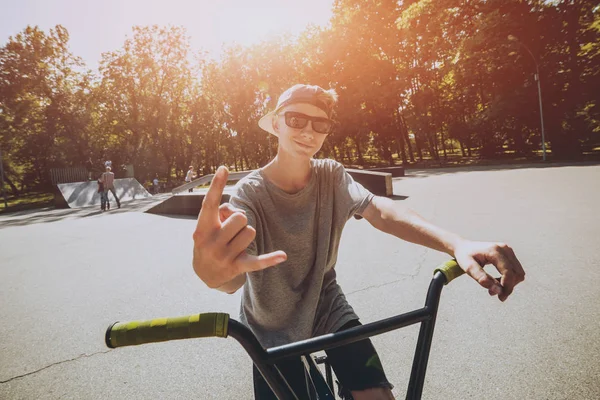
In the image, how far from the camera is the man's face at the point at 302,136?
170 cm

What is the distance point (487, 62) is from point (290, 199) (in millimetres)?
29154

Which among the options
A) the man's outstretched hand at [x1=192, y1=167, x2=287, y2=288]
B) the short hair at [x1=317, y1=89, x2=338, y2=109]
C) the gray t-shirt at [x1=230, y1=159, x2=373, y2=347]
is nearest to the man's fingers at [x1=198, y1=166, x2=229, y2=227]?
the man's outstretched hand at [x1=192, y1=167, x2=287, y2=288]

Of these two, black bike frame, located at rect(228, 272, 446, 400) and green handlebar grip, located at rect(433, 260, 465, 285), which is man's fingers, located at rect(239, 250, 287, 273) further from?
green handlebar grip, located at rect(433, 260, 465, 285)

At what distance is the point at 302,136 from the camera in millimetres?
1698

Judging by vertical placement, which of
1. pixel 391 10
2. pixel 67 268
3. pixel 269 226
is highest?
pixel 391 10

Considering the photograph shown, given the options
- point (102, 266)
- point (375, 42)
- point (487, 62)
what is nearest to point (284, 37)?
point (375, 42)

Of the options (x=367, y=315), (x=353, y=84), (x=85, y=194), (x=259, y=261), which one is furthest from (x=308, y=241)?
(x=353, y=84)

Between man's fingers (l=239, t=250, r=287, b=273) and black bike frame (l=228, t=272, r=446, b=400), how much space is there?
0.48ft

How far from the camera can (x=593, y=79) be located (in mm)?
21406

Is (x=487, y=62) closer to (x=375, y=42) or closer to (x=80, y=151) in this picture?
(x=375, y=42)

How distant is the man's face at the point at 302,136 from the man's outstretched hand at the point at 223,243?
0.85 m

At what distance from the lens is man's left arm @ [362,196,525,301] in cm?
105

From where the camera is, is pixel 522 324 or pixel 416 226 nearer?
pixel 416 226

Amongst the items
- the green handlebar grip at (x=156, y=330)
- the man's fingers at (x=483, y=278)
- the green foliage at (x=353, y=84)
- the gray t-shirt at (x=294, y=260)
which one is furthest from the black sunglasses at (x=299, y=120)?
the green foliage at (x=353, y=84)
